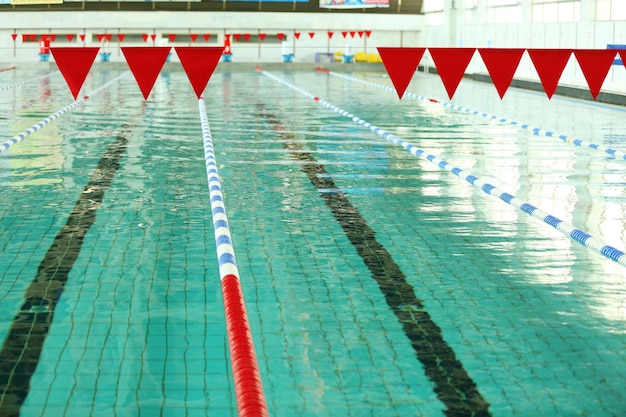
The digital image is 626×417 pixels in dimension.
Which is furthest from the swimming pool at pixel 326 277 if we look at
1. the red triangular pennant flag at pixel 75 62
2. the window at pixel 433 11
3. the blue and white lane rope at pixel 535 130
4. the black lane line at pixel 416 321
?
the window at pixel 433 11

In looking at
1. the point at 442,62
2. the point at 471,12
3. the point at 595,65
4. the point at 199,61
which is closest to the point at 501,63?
the point at 442,62

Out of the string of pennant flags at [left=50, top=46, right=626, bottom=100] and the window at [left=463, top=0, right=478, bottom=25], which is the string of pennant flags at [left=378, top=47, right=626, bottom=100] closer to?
the string of pennant flags at [left=50, top=46, right=626, bottom=100]

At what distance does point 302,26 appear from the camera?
34.6 metres

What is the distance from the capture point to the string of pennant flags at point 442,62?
8.48m

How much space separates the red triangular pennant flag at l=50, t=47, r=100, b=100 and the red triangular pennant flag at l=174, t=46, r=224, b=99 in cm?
79

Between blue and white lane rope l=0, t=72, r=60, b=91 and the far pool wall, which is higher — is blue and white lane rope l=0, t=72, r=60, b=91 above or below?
below

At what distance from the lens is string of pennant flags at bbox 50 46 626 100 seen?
8484mm

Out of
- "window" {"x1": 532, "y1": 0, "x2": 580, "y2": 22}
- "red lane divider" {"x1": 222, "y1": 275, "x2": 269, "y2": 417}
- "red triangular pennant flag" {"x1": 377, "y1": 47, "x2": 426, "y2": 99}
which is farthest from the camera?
"window" {"x1": 532, "y1": 0, "x2": 580, "y2": 22}

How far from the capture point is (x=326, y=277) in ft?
15.0

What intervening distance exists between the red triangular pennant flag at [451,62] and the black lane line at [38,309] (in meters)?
3.52

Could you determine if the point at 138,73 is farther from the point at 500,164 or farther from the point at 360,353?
the point at 360,353

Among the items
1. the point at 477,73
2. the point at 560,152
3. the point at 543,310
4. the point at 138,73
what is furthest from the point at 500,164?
the point at 477,73

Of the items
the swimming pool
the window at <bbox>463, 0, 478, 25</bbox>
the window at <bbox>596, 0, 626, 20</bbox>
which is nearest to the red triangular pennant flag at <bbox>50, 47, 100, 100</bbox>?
the swimming pool

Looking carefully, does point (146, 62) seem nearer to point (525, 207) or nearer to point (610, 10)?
point (525, 207)
